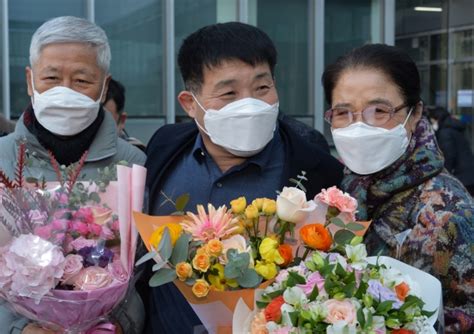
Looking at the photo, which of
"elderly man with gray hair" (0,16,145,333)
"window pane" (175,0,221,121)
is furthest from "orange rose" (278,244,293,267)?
"window pane" (175,0,221,121)

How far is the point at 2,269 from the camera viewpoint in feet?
6.10

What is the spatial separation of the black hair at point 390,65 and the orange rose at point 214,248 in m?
0.95

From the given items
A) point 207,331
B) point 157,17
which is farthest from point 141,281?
point 157,17

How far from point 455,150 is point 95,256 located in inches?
291

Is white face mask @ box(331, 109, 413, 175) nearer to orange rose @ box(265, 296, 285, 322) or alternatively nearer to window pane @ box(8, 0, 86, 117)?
orange rose @ box(265, 296, 285, 322)

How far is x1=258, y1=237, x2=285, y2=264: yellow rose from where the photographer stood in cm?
172

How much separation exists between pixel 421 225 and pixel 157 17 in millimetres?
7941

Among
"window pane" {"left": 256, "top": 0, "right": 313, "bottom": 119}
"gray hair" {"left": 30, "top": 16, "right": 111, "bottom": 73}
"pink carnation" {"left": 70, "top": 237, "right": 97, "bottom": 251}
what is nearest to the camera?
"pink carnation" {"left": 70, "top": 237, "right": 97, "bottom": 251}

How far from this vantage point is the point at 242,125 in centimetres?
235

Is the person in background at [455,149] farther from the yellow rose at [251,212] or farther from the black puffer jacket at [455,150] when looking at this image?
the yellow rose at [251,212]

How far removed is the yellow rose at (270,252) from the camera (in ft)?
5.63

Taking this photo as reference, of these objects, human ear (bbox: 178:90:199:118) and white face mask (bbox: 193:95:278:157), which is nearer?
white face mask (bbox: 193:95:278:157)

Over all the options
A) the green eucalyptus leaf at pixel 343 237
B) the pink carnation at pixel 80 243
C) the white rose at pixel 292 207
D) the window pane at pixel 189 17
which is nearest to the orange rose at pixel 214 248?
the white rose at pixel 292 207

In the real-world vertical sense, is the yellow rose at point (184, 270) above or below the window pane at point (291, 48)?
below
